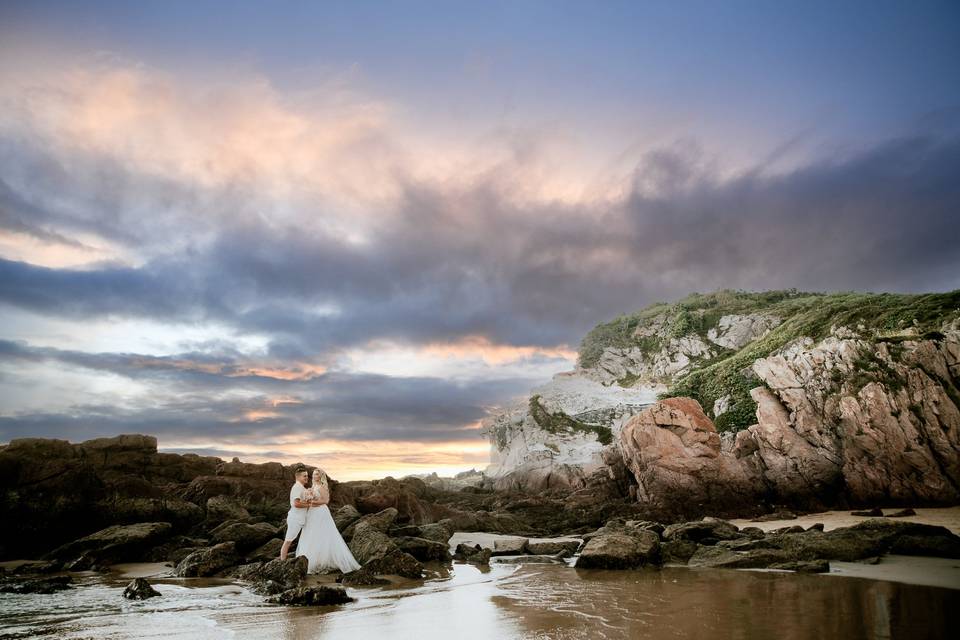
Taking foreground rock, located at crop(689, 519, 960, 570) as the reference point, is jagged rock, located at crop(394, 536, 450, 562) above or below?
below

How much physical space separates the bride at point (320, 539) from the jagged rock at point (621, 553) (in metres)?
5.70

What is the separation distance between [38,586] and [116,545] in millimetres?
4846

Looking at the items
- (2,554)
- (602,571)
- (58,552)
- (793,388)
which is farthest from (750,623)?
(793,388)

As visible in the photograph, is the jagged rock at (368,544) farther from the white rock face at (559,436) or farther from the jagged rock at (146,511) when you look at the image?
the white rock face at (559,436)

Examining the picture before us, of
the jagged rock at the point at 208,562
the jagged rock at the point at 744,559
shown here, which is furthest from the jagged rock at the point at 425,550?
the jagged rock at the point at 744,559

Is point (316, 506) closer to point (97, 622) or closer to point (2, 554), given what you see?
point (97, 622)

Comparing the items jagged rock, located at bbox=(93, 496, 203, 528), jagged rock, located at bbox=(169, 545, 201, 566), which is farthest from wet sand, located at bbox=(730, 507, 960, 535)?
jagged rock, located at bbox=(93, 496, 203, 528)

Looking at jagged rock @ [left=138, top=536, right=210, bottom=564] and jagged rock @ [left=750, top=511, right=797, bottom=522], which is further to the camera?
jagged rock @ [left=750, top=511, right=797, bottom=522]

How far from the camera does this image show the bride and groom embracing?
11.8 meters

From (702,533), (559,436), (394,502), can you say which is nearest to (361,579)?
(702,533)

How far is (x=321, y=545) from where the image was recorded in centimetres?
1192

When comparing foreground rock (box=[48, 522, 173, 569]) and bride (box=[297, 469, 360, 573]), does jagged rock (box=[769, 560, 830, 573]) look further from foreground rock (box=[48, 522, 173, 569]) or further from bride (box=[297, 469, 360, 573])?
foreground rock (box=[48, 522, 173, 569])

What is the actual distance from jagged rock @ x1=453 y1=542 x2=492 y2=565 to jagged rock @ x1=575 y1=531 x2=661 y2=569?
2992 mm

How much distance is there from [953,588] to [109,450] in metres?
26.3
